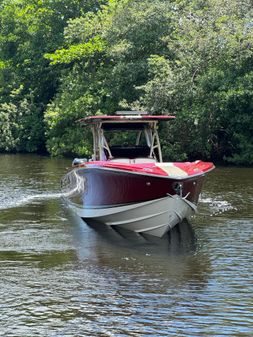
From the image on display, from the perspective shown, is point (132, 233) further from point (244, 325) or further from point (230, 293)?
point (244, 325)

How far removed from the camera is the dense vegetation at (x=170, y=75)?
2656cm

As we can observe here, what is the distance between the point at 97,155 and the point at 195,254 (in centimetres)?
528

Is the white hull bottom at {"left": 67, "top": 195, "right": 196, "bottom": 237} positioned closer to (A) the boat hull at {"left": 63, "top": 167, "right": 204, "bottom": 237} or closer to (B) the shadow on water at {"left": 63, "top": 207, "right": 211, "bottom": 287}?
(A) the boat hull at {"left": 63, "top": 167, "right": 204, "bottom": 237}

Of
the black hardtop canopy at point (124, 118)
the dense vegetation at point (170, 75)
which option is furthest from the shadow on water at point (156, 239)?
the dense vegetation at point (170, 75)

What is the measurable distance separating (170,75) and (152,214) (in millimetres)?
17047

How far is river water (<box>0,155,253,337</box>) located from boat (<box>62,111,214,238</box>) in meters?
0.49

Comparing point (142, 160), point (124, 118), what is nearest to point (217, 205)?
point (142, 160)

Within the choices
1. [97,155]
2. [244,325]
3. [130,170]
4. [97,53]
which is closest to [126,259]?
[130,170]

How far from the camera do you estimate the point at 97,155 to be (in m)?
14.6

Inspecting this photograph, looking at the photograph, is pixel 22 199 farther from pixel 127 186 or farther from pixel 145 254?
pixel 145 254

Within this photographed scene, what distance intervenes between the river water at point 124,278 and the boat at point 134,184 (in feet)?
1.60

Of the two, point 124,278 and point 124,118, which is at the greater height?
point 124,118

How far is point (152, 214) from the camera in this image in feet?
37.4

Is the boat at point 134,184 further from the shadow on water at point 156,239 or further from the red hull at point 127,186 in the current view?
the shadow on water at point 156,239
